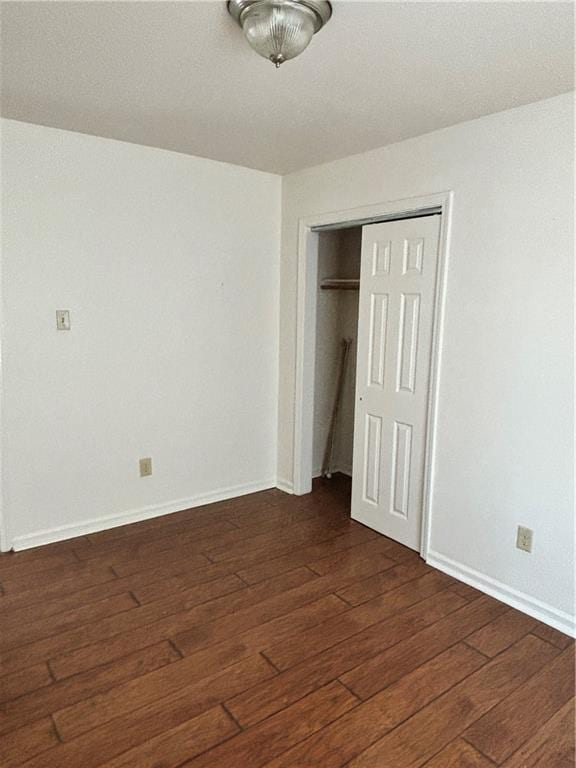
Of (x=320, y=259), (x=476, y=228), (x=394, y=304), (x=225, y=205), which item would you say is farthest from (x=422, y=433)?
(x=225, y=205)

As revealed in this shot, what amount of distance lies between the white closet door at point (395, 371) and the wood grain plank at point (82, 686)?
5.36ft

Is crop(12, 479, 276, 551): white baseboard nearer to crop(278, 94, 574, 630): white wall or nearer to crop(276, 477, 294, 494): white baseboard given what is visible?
crop(276, 477, 294, 494): white baseboard

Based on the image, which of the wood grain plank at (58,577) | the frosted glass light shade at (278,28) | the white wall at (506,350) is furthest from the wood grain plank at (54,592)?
the frosted glass light shade at (278,28)

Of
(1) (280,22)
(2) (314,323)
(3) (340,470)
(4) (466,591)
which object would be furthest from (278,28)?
(3) (340,470)

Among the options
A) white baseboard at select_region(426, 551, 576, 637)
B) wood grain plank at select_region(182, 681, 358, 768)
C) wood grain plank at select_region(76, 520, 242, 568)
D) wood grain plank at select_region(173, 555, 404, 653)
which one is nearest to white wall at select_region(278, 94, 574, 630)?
white baseboard at select_region(426, 551, 576, 637)

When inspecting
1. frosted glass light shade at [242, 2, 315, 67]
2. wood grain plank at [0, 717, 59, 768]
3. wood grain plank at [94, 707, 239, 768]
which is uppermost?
frosted glass light shade at [242, 2, 315, 67]

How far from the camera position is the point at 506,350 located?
99.7 inches

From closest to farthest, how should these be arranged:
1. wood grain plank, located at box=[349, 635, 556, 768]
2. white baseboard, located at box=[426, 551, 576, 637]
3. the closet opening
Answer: wood grain plank, located at box=[349, 635, 556, 768], white baseboard, located at box=[426, 551, 576, 637], the closet opening

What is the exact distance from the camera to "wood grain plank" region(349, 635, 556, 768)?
5.60 ft

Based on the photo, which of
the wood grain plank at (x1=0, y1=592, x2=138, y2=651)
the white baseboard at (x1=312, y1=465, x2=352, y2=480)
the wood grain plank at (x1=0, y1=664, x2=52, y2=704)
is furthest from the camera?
the white baseboard at (x1=312, y1=465, x2=352, y2=480)

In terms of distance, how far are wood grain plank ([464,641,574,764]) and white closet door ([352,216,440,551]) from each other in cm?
108

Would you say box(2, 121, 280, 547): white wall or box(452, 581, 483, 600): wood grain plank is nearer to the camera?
box(452, 581, 483, 600): wood grain plank

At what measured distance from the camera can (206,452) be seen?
3742 mm

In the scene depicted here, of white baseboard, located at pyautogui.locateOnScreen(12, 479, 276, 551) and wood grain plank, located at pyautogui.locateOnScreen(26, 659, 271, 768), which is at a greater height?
white baseboard, located at pyautogui.locateOnScreen(12, 479, 276, 551)
